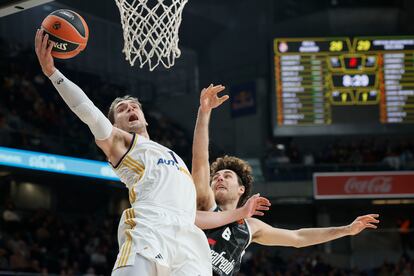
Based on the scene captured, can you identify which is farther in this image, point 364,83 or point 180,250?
point 364,83

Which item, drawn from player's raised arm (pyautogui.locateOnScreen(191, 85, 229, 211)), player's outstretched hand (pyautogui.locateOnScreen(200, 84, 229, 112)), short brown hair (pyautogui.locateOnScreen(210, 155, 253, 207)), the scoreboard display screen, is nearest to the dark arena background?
the scoreboard display screen

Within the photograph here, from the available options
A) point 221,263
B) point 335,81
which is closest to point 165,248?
point 221,263

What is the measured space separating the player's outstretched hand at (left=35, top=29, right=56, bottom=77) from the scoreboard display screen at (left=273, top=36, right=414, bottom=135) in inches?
481

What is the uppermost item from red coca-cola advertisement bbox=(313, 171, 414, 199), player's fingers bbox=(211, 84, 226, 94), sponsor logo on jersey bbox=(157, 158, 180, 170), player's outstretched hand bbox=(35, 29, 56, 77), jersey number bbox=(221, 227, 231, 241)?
player's outstretched hand bbox=(35, 29, 56, 77)

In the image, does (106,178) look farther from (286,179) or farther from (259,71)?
(259,71)

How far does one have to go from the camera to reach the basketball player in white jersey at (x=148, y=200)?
3.82 m

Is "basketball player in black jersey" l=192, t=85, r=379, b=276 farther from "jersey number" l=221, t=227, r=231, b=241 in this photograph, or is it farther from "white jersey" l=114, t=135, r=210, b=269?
"white jersey" l=114, t=135, r=210, b=269

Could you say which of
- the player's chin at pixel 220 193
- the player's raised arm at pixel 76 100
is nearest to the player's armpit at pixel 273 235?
the player's chin at pixel 220 193

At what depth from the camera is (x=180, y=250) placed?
3.89 meters

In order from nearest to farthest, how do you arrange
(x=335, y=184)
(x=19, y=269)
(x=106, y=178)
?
(x=19, y=269), (x=106, y=178), (x=335, y=184)

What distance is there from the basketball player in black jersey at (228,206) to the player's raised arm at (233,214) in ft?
0.96

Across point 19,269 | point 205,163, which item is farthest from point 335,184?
point 205,163

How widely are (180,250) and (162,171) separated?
0.47 m

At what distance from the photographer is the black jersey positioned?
4.66 m
